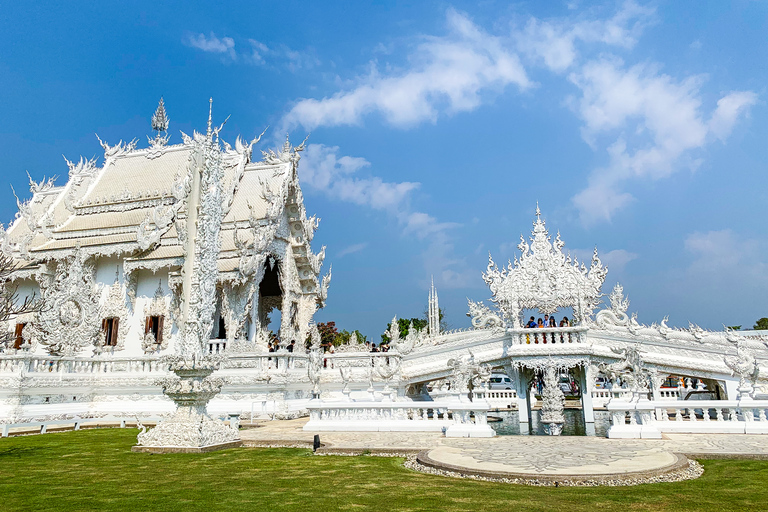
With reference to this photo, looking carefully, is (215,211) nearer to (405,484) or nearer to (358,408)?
(358,408)

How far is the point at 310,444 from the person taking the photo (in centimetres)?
993

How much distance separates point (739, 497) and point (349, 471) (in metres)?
4.43

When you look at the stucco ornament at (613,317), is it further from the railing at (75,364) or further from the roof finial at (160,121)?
the roof finial at (160,121)

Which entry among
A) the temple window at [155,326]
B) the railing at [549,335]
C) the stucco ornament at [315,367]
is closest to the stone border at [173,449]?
the stucco ornament at [315,367]

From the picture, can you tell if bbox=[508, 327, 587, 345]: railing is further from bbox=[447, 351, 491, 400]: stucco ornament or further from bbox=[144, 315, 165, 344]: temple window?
bbox=[144, 315, 165, 344]: temple window

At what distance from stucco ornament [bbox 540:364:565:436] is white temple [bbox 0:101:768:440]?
50mm

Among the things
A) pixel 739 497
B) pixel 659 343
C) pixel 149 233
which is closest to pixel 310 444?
pixel 739 497

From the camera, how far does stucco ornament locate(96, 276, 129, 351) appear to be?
20734 millimetres

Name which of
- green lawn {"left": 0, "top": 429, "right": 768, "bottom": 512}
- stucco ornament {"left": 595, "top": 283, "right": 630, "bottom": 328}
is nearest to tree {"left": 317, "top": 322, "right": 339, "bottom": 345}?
stucco ornament {"left": 595, "top": 283, "right": 630, "bottom": 328}

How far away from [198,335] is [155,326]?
12331 millimetres

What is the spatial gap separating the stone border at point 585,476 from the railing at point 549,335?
6.72m

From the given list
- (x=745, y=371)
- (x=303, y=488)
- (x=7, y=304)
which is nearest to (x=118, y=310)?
(x=7, y=304)

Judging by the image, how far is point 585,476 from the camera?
6152mm

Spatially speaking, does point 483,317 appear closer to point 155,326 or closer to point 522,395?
point 522,395
